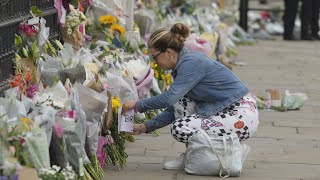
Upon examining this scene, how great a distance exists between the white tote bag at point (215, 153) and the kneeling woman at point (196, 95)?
88mm

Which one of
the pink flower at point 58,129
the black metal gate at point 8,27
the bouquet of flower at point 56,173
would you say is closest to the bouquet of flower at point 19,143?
the bouquet of flower at point 56,173

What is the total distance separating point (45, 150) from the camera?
5.78 m

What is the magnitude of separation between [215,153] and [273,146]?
1.71 m

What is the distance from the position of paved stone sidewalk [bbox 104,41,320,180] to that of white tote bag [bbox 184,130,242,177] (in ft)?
0.33

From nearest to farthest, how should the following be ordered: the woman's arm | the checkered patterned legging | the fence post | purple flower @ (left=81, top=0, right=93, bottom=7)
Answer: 1. the woman's arm
2. the checkered patterned legging
3. purple flower @ (left=81, top=0, right=93, bottom=7)
4. the fence post

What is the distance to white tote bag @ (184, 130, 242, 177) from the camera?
7.13m

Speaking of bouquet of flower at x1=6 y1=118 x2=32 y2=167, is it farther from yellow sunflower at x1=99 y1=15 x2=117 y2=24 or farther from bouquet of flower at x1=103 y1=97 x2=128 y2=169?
yellow sunflower at x1=99 y1=15 x2=117 y2=24

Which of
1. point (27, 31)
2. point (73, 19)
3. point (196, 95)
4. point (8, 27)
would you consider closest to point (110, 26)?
point (73, 19)

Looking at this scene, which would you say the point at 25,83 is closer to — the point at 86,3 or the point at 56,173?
the point at 56,173

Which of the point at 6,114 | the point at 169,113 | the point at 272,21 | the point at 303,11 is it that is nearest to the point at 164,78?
the point at 169,113

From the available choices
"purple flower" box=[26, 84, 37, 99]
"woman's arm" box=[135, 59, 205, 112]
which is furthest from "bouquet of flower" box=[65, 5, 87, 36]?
"purple flower" box=[26, 84, 37, 99]

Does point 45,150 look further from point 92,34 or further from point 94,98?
point 92,34

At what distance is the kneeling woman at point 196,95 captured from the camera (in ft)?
23.4

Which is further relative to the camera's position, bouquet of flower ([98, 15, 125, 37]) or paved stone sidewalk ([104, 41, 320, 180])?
bouquet of flower ([98, 15, 125, 37])
